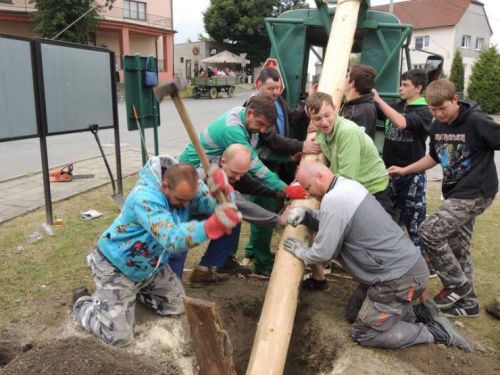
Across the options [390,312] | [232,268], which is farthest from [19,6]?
[390,312]

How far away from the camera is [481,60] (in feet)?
86.1

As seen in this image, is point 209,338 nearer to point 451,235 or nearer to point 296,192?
point 296,192

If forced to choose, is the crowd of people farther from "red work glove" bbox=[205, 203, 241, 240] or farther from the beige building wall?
the beige building wall

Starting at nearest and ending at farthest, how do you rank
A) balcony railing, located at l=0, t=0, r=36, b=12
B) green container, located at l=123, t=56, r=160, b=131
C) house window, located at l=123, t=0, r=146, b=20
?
green container, located at l=123, t=56, r=160, b=131
balcony railing, located at l=0, t=0, r=36, b=12
house window, located at l=123, t=0, r=146, b=20

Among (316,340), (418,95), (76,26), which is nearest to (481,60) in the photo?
(76,26)

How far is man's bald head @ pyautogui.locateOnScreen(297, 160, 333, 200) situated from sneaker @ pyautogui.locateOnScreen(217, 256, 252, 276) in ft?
5.37

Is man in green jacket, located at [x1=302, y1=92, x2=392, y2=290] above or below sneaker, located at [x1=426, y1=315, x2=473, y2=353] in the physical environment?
above

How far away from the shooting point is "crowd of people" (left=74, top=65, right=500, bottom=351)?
10.1 ft

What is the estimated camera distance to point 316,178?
3.18 m

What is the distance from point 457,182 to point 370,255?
1071 mm

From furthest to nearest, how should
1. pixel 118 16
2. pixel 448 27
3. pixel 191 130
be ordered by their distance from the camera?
pixel 448 27 → pixel 118 16 → pixel 191 130

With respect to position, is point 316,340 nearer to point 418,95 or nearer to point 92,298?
point 92,298

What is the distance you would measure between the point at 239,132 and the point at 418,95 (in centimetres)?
184

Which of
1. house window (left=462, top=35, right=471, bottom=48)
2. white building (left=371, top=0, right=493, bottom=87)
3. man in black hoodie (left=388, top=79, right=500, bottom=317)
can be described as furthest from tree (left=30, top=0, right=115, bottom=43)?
house window (left=462, top=35, right=471, bottom=48)
